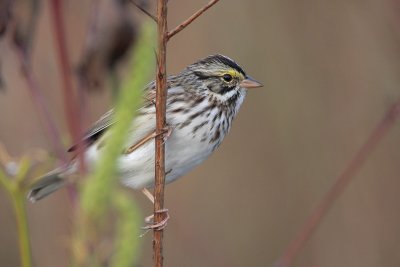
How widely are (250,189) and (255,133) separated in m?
0.46

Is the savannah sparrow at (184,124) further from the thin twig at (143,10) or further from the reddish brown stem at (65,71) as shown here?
the reddish brown stem at (65,71)

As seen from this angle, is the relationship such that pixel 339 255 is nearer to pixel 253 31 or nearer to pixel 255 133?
pixel 255 133

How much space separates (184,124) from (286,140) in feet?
8.69

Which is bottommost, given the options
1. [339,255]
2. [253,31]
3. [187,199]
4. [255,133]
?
[339,255]

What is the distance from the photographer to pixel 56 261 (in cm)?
484

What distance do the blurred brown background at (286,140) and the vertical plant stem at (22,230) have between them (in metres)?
3.58

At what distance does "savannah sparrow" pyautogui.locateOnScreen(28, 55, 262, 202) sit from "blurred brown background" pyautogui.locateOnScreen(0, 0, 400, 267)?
62.2 inches

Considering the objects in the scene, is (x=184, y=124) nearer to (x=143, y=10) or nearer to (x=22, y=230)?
(x=143, y=10)

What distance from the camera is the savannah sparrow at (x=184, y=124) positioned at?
12.4 feet

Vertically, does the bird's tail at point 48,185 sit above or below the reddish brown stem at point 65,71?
below

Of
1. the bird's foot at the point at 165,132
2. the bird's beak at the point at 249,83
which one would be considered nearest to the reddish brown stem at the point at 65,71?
the bird's foot at the point at 165,132

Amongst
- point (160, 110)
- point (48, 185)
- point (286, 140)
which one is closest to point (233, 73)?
point (48, 185)

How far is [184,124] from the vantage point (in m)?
3.76

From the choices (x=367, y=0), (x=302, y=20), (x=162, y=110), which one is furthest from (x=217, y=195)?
(x=162, y=110)
